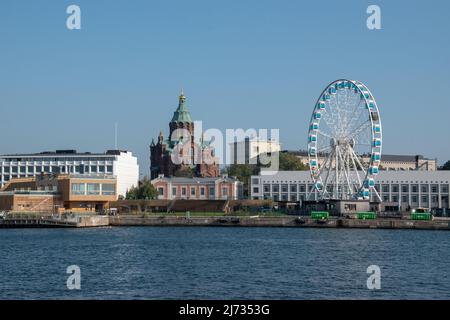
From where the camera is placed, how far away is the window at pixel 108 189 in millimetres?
125938

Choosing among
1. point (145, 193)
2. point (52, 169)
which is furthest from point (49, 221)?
point (52, 169)

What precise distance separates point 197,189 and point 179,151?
1520 inches

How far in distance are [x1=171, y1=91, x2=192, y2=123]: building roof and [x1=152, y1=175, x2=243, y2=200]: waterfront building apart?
41.8m

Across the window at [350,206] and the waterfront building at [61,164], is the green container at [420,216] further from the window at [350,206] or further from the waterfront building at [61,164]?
the waterfront building at [61,164]

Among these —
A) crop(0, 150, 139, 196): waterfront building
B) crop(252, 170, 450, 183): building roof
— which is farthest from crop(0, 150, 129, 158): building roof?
crop(252, 170, 450, 183): building roof

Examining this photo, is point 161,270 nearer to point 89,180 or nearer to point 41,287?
point 41,287

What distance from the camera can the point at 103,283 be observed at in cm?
4231

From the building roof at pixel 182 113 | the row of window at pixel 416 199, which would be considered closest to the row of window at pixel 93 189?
the row of window at pixel 416 199

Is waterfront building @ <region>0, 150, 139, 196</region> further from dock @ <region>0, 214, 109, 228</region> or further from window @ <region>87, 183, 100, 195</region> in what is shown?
dock @ <region>0, 214, 109, 228</region>

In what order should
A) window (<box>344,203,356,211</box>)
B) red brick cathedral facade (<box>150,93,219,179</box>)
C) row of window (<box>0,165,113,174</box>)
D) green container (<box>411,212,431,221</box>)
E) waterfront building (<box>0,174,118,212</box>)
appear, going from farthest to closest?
1. red brick cathedral facade (<box>150,93,219,179</box>)
2. row of window (<box>0,165,113,174</box>)
3. waterfront building (<box>0,174,118,212</box>)
4. window (<box>344,203,356,211</box>)
5. green container (<box>411,212,431,221</box>)

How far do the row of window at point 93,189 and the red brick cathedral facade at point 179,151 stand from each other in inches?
2010

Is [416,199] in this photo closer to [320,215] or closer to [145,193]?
[320,215]

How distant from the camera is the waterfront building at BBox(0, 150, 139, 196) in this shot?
579ft
